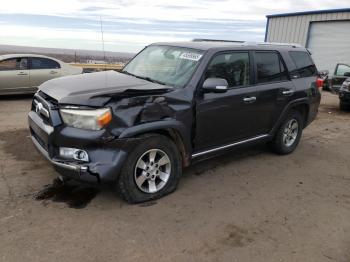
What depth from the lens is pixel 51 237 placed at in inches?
141

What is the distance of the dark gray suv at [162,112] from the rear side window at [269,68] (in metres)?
0.02

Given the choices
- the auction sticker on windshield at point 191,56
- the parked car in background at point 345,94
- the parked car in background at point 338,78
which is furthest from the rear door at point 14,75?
the parked car in background at point 338,78

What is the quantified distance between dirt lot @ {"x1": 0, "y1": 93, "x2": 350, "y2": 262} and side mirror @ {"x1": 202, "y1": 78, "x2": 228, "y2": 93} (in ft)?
4.16

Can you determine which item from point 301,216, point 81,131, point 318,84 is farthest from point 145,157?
point 318,84

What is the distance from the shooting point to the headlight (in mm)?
3904

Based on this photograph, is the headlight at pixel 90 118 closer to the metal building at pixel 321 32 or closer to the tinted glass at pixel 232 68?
the tinted glass at pixel 232 68

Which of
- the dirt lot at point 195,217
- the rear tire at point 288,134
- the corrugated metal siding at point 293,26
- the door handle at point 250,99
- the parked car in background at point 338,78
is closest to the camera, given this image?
the dirt lot at point 195,217

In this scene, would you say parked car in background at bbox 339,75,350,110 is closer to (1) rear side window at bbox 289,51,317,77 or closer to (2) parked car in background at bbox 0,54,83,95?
(1) rear side window at bbox 289,51,317,77

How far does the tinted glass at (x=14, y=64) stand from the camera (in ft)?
36.8

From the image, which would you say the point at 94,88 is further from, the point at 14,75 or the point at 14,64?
the point at 14,64

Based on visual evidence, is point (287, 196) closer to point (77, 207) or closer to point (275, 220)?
point (275, 220)

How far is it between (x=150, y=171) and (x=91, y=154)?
2.52 ft

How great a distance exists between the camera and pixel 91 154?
3.96 m

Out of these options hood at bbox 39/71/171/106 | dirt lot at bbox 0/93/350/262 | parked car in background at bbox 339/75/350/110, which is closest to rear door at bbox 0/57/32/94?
dirt lot at bbox 0/93/350/262
